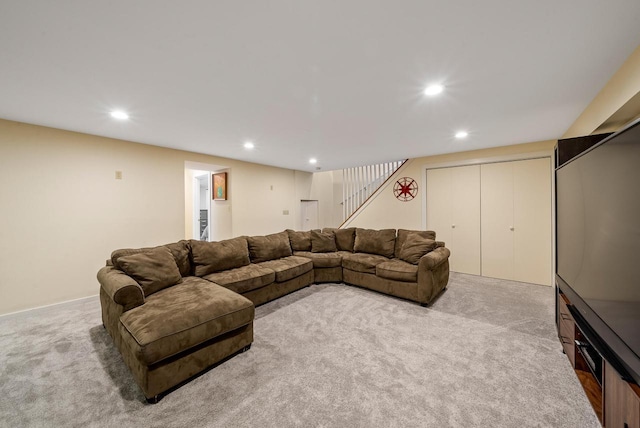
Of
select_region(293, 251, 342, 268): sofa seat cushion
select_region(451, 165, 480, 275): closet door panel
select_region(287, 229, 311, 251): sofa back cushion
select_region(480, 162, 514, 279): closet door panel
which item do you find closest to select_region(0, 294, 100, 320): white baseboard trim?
select_region(287, 229, 311, 251): sofa back cushion

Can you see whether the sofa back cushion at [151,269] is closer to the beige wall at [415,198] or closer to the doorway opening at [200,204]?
the doorway opening at [200,204]

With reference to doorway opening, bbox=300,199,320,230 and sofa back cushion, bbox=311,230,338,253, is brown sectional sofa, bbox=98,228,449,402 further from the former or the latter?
doorway opening, bbox=300,199,320,230

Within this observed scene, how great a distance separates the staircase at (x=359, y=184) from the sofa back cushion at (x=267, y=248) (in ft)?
8.66

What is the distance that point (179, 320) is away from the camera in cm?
166

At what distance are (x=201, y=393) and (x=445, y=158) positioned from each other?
5.03m

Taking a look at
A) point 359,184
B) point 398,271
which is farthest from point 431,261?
point 359,184

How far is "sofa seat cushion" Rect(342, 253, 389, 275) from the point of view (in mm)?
3510

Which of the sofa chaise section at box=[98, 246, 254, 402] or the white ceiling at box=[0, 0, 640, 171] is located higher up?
the white ceiling at box=[0, 0, 640, 171]

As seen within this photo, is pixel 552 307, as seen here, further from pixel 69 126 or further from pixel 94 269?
pixel 69 126

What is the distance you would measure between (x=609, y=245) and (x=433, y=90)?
5.26 ft

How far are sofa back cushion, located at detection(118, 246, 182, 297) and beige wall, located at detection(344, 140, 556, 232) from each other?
14.1ft

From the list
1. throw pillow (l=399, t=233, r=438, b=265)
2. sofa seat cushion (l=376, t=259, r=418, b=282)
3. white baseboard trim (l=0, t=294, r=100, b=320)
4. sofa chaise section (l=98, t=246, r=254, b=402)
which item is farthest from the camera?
throw pillow (l=399, t=233, r=438, b=265)

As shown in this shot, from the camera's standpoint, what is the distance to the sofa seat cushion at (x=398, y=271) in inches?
120

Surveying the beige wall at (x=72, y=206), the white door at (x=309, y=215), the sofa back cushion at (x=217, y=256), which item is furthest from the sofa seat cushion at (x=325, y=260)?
the white door at (x=309, y=215)
